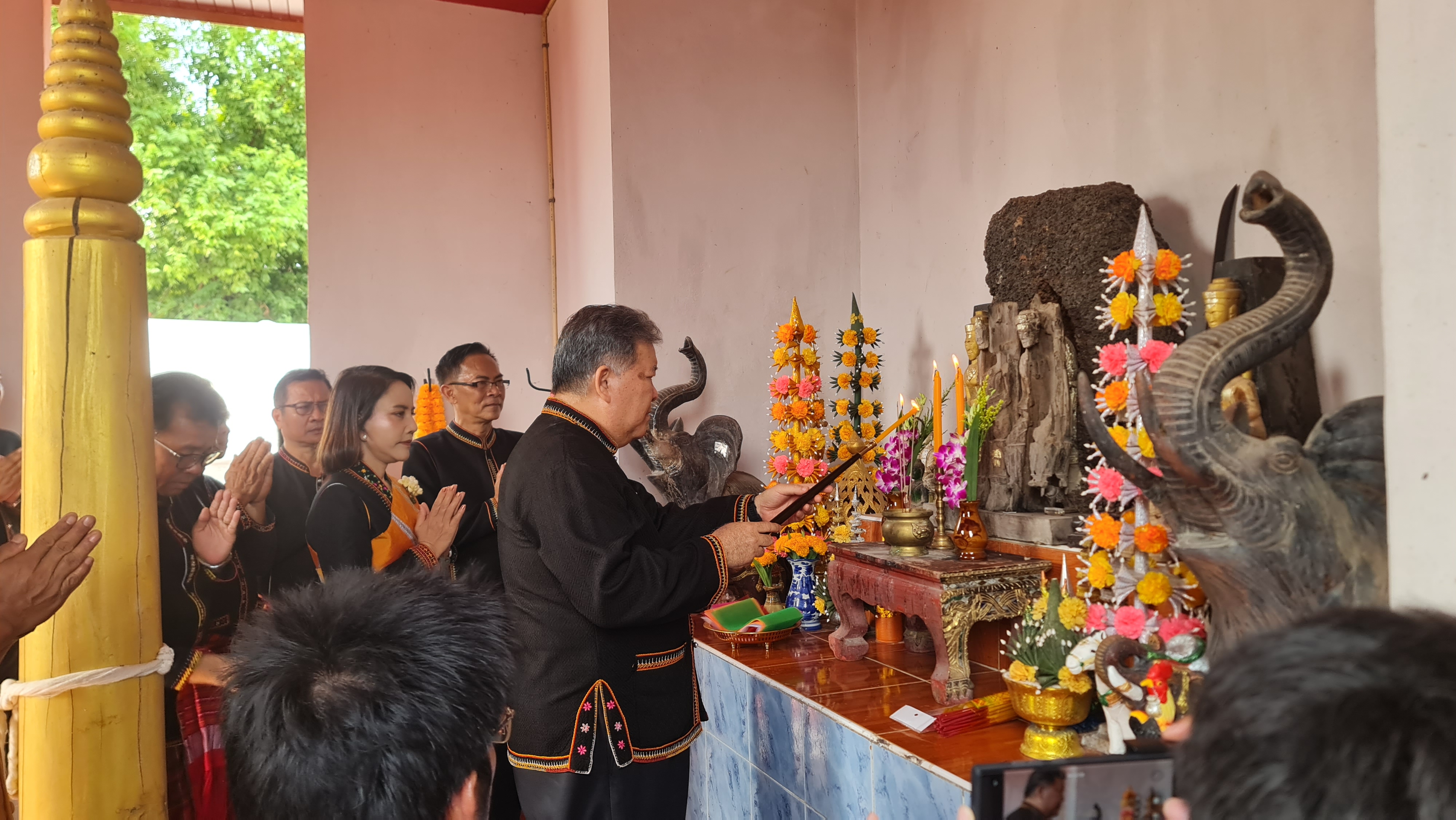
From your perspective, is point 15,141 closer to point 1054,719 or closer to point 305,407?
point 305,407

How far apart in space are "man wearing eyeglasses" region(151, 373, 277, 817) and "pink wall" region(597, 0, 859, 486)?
2.61 metres

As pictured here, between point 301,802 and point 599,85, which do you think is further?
point 599,85

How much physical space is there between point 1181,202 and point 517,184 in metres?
4.08

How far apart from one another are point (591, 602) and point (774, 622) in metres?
1.73

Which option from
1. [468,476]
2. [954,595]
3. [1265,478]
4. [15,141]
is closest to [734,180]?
[468,476]

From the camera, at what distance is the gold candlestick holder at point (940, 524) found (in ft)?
10.6

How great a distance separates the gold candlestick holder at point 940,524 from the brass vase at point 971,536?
3cm

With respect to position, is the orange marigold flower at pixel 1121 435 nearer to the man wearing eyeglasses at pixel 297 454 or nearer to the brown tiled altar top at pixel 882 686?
the brown tiled altar top at pixel 882 686

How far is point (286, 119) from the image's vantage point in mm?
10602

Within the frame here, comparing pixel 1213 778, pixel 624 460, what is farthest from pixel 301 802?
pixel 624 460

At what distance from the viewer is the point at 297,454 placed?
12.0 ft

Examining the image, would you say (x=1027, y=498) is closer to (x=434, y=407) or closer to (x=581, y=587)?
(x=581, y=587)

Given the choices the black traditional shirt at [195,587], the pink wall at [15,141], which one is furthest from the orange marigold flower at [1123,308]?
the pink wall at [15,141]

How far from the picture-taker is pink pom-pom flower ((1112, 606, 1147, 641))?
6.99ft
